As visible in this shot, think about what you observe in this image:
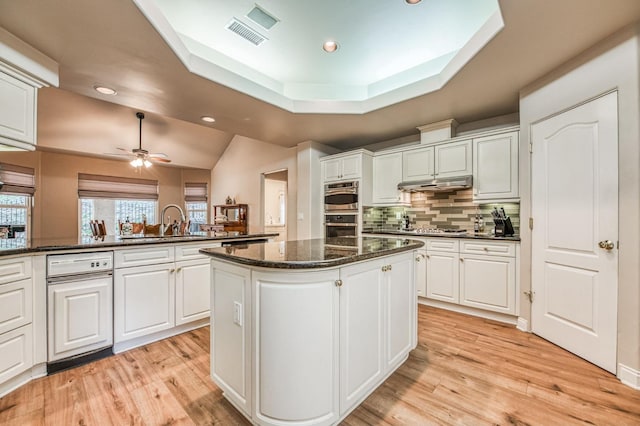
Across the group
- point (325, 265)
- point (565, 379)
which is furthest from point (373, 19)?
point (565, 379)

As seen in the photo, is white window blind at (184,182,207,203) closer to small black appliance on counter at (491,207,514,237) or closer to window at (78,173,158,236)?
window at (78,173,158,236)

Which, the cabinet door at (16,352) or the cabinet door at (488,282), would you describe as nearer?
the cabinet door at (16,352)

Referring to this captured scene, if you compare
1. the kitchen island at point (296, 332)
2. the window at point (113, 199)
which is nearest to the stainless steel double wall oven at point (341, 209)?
the kitchen island at point (296, 332)

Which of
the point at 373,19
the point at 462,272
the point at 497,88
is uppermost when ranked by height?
the point at 373,19

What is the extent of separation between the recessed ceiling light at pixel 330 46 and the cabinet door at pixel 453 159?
187 centimetres

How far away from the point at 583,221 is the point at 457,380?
1.62m

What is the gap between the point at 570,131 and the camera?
2.29m

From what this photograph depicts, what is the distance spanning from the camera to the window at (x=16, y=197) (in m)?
4.71

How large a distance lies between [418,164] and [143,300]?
3.59 meters

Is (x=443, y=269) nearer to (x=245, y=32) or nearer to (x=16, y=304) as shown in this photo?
(x=245, y=32)

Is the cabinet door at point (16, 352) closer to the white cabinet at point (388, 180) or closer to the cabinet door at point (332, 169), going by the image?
the cabinet door at point (332, 169)

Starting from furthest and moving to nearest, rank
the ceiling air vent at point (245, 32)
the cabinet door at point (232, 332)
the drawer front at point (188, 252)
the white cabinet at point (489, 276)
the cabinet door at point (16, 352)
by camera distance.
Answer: the white cabinet at point (489, 276) → the drawer front at point (188, 252) → the ceiling air vent at point (245, 32) → the cabinet door at point (16, 352) → the cabinet door at point (232, 332)

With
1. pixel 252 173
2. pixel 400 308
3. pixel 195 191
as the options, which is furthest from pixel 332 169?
pixel 195 191

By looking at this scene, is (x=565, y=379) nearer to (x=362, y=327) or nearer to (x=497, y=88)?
(x=362, y=327)
